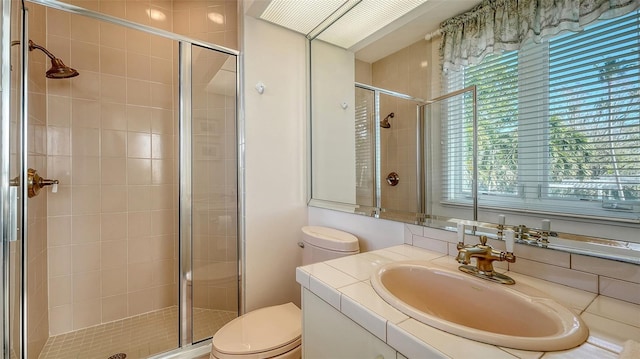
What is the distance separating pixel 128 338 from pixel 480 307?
6.92ft

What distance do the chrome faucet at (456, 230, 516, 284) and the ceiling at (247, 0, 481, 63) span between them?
0.98 meters

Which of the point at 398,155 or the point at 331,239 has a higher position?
the point at 398,155

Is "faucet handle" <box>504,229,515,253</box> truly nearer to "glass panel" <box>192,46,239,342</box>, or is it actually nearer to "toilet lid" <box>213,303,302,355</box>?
"toilet lid" <box>213,303,302,355</box>

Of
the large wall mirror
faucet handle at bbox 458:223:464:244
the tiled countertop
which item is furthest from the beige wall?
faucet handle at bbox 458:223:464:244

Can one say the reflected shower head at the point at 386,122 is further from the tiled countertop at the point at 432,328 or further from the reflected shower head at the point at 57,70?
the reflected shower head at the point at 57,70

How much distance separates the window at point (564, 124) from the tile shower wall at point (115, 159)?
1396 mm

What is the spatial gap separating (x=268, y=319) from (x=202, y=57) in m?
1.58

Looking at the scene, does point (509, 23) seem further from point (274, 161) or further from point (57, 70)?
point (57, 70)

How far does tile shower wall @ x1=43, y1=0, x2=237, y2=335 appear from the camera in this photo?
5.84ft

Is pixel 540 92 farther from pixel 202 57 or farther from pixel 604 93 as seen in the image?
pixel 202 57

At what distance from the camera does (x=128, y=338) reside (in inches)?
68.5

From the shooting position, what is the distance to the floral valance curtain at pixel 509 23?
826 mm

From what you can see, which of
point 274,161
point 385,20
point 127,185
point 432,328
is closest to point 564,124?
point 432,328

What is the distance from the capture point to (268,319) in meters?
1.28
